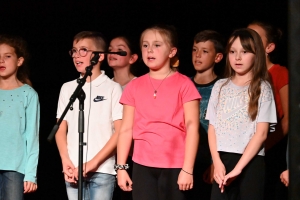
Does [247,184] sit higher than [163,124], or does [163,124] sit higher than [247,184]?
[163,124]

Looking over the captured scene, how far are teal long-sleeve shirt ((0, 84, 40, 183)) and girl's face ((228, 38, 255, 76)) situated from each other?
111cm

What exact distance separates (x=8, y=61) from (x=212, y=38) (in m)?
1.20

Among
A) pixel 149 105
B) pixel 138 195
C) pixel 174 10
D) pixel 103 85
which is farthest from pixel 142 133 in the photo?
pixel 174 10

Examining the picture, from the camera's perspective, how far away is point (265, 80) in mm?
2100

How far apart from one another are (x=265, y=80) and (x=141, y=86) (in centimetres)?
58

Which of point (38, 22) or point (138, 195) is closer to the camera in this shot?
point (138, 195)

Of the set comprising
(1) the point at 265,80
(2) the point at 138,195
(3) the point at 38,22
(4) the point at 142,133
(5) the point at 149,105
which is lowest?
(2) the point at 138,195

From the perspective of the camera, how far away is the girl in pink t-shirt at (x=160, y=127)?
2.06m

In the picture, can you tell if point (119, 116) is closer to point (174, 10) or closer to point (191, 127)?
point (191, 127)

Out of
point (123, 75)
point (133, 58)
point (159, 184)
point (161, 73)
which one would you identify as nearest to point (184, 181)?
point (159, 184)

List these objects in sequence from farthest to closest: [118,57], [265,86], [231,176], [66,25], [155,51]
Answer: [66,25]
[118,57]
[155,51]
[265,86]
[231,176]

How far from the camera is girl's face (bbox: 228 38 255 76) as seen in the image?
2080mm

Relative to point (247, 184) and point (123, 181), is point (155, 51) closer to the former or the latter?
point (123, 181)

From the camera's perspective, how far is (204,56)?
2.73 metres
